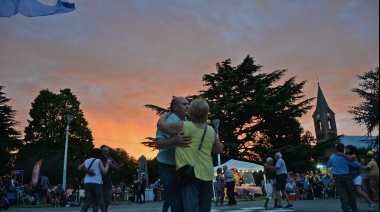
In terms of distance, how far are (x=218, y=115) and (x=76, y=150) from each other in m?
23.3

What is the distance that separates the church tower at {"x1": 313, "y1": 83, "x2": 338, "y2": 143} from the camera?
110m

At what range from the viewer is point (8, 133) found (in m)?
43.3

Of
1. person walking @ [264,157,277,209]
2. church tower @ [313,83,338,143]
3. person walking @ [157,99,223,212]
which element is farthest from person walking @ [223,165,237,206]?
church tower @ [313,83,338,143]

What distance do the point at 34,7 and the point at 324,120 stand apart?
11397 centimetres

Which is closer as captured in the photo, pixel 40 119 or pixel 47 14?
pixel 47 14

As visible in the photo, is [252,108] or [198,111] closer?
[198,111]

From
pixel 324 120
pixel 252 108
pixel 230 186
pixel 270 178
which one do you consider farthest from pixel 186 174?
pixel 324 120

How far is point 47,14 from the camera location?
644 centimetres

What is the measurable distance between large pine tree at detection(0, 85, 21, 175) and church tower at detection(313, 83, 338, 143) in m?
93.8

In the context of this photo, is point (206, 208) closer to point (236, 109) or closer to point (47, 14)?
point (47, 14)

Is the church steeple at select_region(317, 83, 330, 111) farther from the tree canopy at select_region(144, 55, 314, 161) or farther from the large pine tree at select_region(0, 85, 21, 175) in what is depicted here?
the large pine tree at select_region(0, 85, 21, 175)

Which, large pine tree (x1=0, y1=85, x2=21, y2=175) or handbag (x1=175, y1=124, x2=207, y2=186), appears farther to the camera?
large pine tree (x1=0, y1=85, x2=21, y2=175)

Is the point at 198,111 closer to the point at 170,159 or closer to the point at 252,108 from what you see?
the point at 170,159

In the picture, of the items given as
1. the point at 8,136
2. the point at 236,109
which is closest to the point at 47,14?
the point at 236,109
